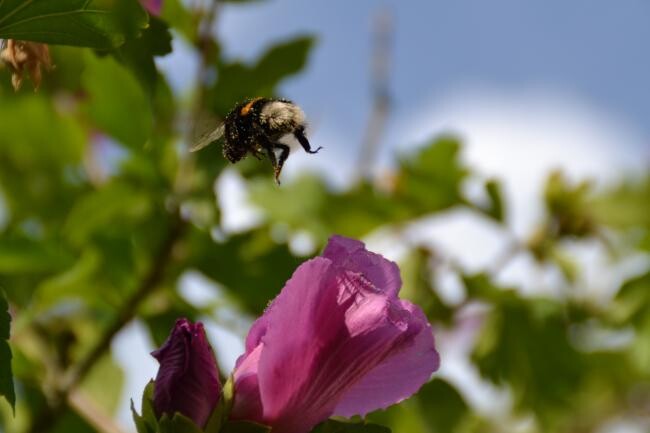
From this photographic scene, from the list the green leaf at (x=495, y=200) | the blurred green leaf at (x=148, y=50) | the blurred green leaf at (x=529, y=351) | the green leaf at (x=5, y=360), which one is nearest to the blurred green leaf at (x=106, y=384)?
the blurred green leaf at (x=529, y=351)

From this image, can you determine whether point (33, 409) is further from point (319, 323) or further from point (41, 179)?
point (319, 323)

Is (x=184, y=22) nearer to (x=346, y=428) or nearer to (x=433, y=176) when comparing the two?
(x=433, y=176)

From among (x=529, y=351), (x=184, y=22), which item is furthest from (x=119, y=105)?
(x=529, y=351)

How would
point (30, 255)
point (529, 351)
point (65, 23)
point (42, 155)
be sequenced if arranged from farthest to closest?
point (42, 155), point (529, 351), point (30, 255), point (65, 23)

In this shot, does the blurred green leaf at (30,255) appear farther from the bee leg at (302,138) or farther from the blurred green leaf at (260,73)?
the bee leg at (302,138)

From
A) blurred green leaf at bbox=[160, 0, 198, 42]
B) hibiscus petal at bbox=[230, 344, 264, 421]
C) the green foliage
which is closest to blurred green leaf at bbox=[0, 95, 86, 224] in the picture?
blurred green leaf at bbox=[160, 0, 198, 42]

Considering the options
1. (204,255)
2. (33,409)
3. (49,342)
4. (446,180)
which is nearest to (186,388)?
(204,255)
